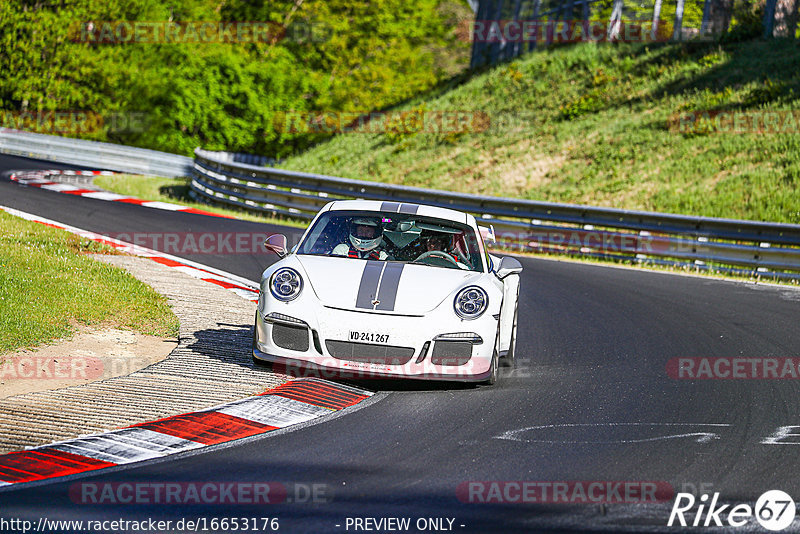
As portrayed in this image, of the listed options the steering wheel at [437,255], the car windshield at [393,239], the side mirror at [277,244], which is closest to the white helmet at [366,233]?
the car windshield at [393,239]

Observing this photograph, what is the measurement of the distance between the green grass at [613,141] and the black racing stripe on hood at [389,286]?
14607 mm

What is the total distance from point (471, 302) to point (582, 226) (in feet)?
38.3

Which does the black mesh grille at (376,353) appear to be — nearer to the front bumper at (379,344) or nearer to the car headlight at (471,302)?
the front bumper at (379,344)

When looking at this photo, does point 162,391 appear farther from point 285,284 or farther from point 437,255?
point 437,255

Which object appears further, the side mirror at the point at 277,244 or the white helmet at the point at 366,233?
the white helmet at the point at 366,233

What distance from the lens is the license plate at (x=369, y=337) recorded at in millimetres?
7137

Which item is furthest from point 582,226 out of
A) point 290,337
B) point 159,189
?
point 159,189

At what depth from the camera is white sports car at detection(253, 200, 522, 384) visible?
23.5 feet

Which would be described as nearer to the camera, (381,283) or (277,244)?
(381,283)

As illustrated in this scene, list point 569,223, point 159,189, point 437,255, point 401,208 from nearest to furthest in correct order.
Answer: point 437,255 → point 401,208 → point 569,223 → point 159,189

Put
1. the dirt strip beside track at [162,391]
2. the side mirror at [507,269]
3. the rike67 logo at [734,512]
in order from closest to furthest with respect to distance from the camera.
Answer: the rike67 logo at [734,512]
the dirt strip beside track at [162,391]
the side mirror at [507,269]

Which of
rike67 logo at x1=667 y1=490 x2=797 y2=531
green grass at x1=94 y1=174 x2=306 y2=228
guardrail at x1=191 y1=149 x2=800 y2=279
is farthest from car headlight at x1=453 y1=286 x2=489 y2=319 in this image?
green grass at x1=94 y1=174 x2=306 y2=228

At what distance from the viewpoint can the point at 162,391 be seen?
6.91 m

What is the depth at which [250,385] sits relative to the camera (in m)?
7.26
